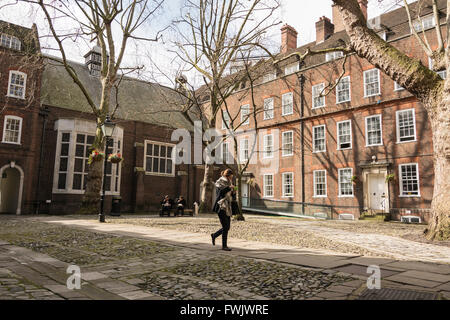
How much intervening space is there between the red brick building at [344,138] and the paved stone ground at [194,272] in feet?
34.0

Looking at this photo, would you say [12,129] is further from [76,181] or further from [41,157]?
[76,181]

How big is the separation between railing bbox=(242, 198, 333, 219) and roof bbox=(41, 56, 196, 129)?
30.6 ft

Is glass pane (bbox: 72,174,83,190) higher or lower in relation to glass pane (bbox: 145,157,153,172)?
lower

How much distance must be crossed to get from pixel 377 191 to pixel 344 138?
14.2 feet

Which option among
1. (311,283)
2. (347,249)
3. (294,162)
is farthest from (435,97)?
(294,162)

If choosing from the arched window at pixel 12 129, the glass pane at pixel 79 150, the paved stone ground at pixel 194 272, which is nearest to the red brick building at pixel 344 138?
the paved stone ground at pixel 194 272

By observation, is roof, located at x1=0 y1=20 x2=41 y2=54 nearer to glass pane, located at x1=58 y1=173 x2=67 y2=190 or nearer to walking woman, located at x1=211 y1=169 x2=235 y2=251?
glass pane, located at x1=58 y1=173 x2=67 y2=190

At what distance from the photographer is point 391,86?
19938 millimetres

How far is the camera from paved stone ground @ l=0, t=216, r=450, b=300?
11.9ft

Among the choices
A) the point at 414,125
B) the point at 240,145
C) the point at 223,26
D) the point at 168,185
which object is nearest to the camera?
the point at 223,26

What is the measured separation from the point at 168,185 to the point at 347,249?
20471mm

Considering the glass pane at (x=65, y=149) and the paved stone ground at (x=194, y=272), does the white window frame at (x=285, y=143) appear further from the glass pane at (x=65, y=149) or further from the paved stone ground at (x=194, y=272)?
the paved stone ground at (x=194, y=272)

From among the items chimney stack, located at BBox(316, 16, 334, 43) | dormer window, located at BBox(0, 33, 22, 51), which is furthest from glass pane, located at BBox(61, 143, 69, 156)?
chimney stack, located at BBox(316, 16, 334, 43)

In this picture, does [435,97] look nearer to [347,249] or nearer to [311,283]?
[347,249]
